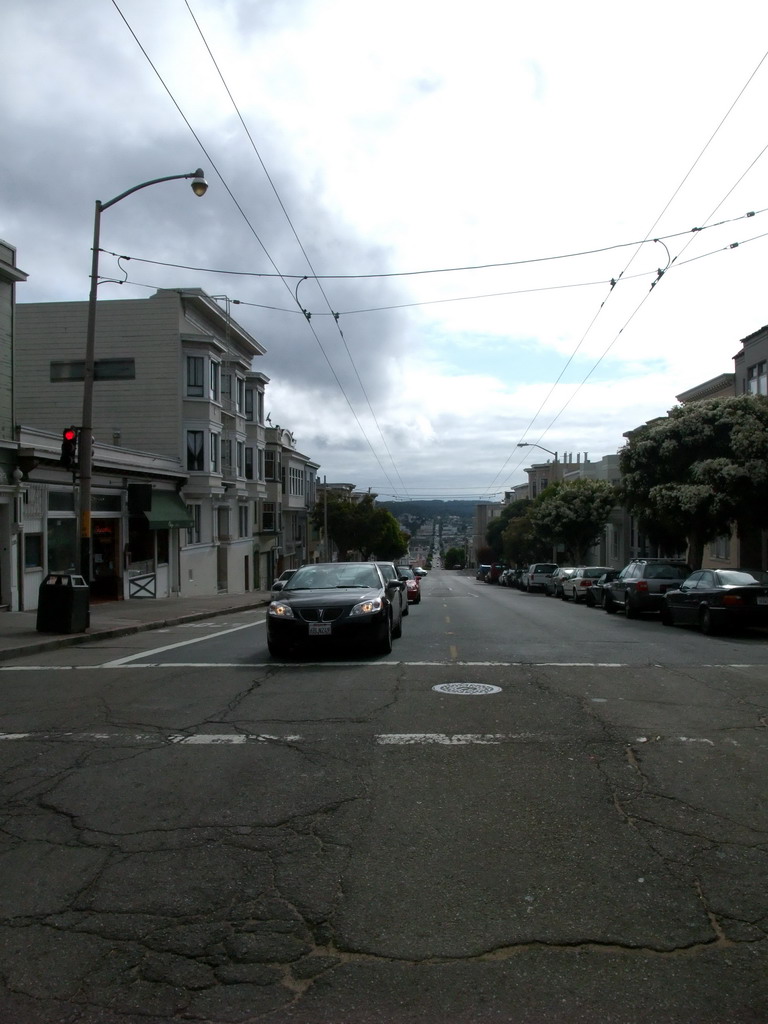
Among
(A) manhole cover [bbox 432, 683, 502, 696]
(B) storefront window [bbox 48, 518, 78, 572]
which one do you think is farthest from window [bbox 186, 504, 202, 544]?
(A) manhole cover [bbox 432, 683, 502, 696]

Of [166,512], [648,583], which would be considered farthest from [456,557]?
[648,583]

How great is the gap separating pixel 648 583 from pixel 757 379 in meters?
11.6

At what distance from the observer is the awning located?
30.8 metres

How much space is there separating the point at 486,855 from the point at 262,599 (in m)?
28.6

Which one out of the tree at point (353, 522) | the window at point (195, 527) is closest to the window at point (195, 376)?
the window at point (195, 527)

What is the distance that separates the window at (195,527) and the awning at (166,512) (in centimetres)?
177

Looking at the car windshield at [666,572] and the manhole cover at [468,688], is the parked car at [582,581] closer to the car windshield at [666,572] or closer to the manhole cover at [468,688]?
the car windshield at [666,572]

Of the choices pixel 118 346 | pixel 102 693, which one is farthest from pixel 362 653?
pixel 118 346

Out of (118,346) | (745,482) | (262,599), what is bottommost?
(262,599)

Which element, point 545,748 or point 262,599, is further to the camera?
point 262,599

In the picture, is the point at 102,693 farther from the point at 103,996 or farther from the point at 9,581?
the point at 9,581

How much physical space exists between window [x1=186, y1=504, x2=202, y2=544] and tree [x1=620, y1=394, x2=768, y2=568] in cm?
1853

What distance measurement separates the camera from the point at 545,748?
726 centimetres

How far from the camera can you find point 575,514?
4875 centimetres
